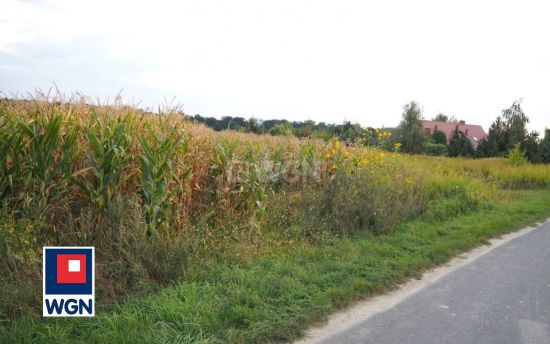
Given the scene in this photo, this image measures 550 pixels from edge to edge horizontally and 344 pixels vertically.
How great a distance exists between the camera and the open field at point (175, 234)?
14.1 ft

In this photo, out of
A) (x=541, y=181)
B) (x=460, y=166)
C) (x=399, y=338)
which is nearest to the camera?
(x=399, y=338)

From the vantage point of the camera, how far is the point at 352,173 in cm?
1023

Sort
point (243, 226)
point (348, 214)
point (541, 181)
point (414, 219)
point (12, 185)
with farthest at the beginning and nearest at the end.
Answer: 1. point (541, 181)
2. point (414, 219)
3. point (348, 214)
4. point (243, 226)
5. point (12, 185)

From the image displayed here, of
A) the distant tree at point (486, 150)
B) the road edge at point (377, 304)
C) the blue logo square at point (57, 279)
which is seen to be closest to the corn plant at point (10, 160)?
the blue logo square at point (57, 279)

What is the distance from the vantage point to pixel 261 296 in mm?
4930

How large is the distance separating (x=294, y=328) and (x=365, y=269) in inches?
85.1

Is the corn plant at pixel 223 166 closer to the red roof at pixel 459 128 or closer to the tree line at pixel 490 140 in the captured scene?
the tree line at pixel 490 140

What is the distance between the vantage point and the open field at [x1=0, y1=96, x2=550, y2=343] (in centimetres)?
431

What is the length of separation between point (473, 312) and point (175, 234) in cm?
396

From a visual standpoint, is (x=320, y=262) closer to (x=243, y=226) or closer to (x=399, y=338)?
(x=243, y=226)

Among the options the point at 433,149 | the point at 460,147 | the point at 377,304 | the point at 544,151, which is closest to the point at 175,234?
the point at 377,304

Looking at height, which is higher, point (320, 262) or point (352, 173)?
point (352, 173)

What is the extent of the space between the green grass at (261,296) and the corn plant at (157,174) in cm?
99

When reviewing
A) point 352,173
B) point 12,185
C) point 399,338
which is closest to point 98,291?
point 12,185
